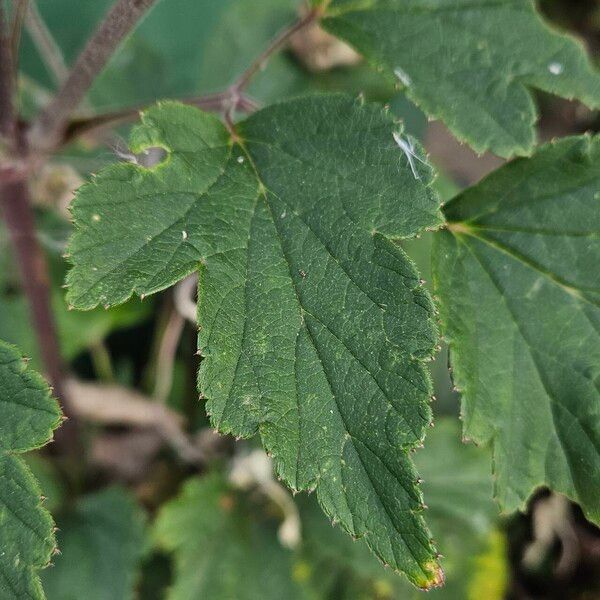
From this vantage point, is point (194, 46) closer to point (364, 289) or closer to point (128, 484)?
point (128, 484)

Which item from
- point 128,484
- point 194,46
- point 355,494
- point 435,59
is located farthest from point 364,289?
point 194,46

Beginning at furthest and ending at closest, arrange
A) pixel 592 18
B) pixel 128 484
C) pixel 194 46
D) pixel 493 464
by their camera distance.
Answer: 1. pixel 592 18
2. pixel 194 46
3. pixel 128 484
4. pixel 493 464

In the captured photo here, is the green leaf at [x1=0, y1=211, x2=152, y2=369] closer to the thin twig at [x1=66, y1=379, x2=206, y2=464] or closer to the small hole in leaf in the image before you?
the thin twig at [x1=66, y1=379, x2=206, y2=464]

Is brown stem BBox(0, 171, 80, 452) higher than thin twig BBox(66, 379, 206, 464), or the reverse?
brown stem BBox(0, 171, 80, 452)

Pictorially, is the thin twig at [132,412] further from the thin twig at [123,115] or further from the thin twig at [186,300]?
the thin twig at [123,115]

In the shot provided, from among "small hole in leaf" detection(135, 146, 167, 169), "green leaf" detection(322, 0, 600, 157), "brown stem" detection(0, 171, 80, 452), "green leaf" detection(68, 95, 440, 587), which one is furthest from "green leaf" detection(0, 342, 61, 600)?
"green leaf" detection(322, 0, 600, 157)

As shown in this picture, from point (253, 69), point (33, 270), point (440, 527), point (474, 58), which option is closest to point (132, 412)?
point (33, 270)

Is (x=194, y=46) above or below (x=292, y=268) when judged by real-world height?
above
